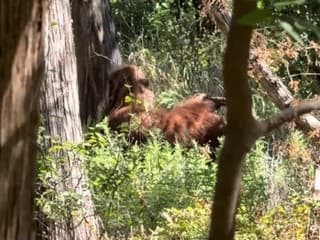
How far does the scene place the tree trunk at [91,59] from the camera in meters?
8.74

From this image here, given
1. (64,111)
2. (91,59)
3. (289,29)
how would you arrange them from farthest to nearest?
(91,59), (64,111), (289,29)

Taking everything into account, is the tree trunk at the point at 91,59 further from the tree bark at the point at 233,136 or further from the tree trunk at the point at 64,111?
the tree bark at the point at 233,136

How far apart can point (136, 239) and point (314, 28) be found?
402 centimetres

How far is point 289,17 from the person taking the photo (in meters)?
1.23

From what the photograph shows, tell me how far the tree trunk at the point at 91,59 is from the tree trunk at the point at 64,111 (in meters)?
2.89

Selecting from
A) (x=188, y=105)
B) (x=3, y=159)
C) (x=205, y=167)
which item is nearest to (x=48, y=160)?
(x=205, y=167)

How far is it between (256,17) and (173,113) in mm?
6526

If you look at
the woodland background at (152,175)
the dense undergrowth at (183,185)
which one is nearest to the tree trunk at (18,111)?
the woodland background at (152,175)

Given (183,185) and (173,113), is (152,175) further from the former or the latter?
(173,113)

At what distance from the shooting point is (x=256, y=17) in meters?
1.21

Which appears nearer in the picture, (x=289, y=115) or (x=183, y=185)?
(x=289, y=115)

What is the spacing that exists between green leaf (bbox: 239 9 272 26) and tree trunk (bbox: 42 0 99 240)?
162 inches

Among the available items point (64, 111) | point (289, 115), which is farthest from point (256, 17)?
point (64, 111)

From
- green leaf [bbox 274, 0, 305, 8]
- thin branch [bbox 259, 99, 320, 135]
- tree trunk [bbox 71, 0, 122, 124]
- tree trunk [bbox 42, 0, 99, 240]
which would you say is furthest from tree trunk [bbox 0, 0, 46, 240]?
tree trunk [bbox 71, 0, 122, 124]
